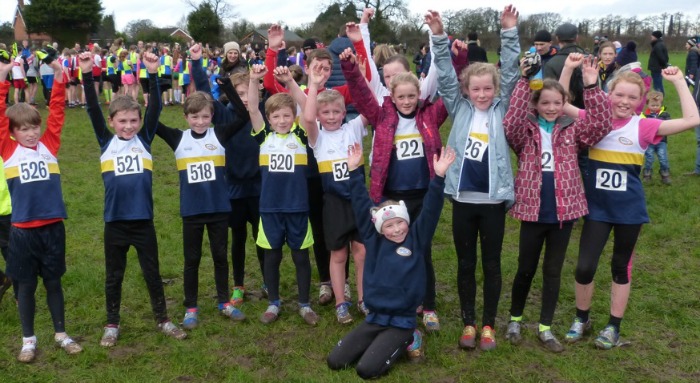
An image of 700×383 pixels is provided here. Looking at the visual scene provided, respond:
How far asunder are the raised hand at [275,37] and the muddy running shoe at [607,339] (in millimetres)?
3404

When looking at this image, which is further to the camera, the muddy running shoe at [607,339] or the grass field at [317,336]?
the muddy running shoe at [607,339]

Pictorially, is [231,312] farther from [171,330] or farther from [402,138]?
[402,138]

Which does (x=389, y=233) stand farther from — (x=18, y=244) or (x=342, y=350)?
(x=18, y=244)

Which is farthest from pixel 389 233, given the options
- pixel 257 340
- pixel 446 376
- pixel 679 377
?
pixel 679 377

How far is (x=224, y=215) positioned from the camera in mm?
4730

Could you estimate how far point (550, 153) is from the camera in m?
4.07

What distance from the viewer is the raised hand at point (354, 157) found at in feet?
13.5

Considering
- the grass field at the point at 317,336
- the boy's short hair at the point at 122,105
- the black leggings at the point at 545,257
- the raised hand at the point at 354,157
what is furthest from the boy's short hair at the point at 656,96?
the boy's short hair at the point at 122,105

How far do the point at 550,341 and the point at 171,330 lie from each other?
9.35 ft

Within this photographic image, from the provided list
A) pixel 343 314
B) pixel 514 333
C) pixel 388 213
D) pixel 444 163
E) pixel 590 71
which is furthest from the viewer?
pixel 343 314

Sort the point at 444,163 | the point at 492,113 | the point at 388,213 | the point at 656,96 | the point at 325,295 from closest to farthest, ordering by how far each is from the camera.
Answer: the point at 444,163, the point at 388,213, the point at 492,113, the point at 325,295, the point at 656,96

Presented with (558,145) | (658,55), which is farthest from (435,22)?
(658,55)

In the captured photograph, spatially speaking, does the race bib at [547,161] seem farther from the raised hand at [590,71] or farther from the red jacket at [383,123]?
the red jacket at [383,123]

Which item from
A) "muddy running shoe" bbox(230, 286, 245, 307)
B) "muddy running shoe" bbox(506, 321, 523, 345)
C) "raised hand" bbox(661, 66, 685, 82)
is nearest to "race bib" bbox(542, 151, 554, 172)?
"raised hand" bbox(661, 66, 685, 82)
